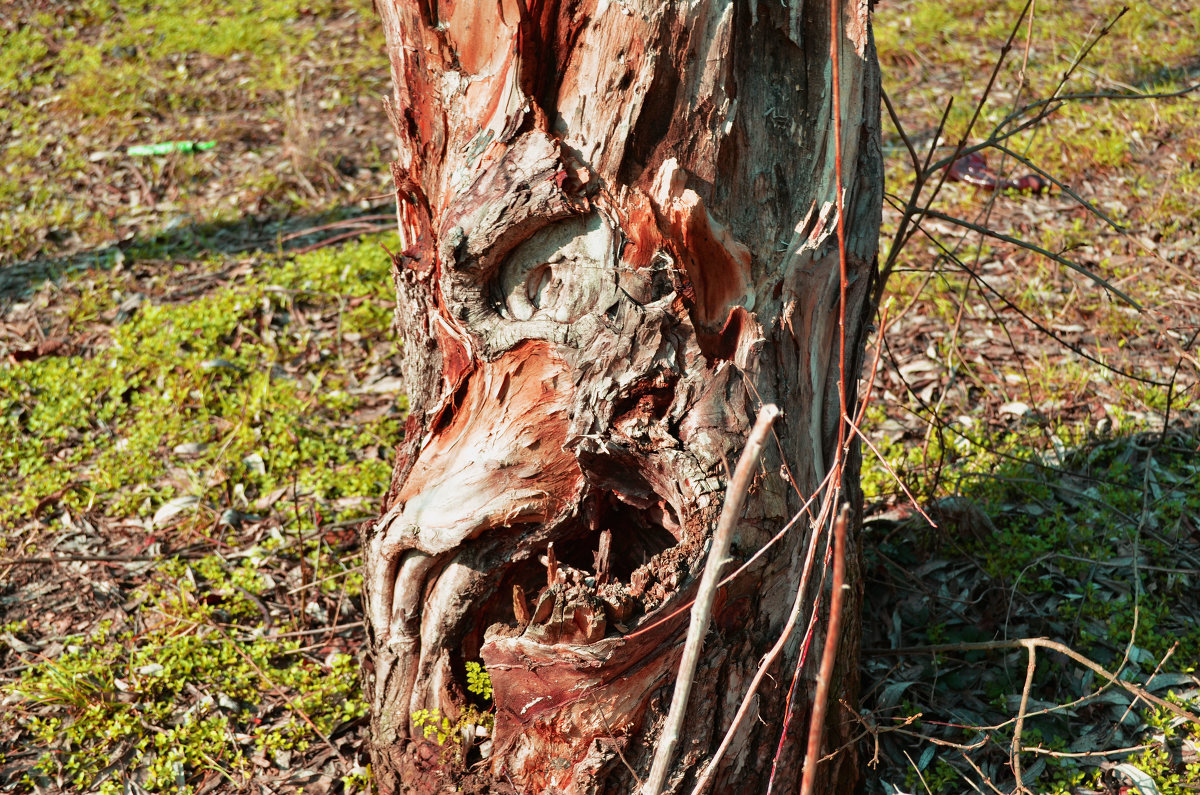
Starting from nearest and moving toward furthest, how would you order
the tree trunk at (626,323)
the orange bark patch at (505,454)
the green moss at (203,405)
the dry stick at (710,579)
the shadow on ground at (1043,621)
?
the dry stick at (710,579) → the tree trunk at (626,323) → the orange bark patch at (505,454) → the shadow on ground at (1043,621) → the green moss at (203,405)

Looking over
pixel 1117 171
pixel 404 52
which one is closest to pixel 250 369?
pixel 404 52

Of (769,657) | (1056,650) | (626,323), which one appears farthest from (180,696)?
(1056,650)

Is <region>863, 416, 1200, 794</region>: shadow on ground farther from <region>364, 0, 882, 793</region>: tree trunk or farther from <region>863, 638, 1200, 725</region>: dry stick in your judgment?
<region>364, 0, 882, 793</region>: tree trunk

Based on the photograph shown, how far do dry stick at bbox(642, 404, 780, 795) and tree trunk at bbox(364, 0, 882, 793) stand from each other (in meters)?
0.57

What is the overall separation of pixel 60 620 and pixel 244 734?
1.01m

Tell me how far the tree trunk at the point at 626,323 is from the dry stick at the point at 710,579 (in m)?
0.57

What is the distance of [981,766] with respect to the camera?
2664 millimetres

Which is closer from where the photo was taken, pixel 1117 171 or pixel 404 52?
pixel 404 52

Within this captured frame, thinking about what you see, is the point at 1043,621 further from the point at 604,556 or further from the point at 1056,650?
the point at 604,556

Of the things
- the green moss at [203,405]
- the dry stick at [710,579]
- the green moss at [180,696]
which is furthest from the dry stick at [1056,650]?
the green moss at [203,405]

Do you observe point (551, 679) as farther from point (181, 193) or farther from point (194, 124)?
point (194, 124)

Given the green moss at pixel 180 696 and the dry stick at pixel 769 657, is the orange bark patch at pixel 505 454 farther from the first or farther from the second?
the green moss at pixel 180 696

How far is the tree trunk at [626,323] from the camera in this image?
6.70 ft

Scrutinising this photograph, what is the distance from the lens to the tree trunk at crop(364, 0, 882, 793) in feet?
6.70
